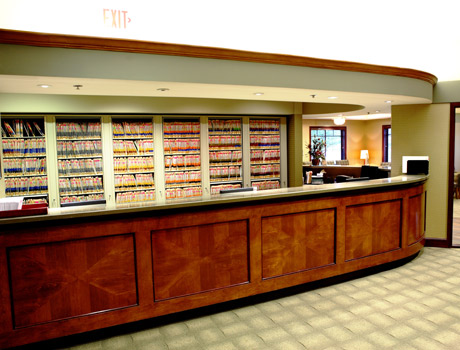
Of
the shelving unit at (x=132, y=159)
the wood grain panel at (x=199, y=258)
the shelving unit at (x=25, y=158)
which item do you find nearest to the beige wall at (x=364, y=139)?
the shelving unit at (x=132, y=159)

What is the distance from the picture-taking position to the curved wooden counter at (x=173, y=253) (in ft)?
9.15

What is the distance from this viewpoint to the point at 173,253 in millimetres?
3246

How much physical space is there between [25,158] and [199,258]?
3.69 m

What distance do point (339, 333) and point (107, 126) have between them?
14.9ft

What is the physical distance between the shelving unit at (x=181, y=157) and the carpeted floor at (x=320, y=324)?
3.20 meters

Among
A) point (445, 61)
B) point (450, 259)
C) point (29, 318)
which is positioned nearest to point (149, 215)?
point (29, 318)

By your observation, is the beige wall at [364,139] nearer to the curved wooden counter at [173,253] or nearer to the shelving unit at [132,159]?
the shelving unit at [132,159]

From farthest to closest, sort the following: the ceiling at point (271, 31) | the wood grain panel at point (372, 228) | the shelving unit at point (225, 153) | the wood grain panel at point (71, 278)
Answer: the shelving unit at point (225, 153) → the wood grain panel at point (372, 228) → the ceiling at point (271, 31) → the wood grain panel at point (71, 278)

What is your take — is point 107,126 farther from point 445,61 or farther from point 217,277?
point 445,61

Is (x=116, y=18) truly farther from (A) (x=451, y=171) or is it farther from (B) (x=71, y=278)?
(A) (x=451, y=171)

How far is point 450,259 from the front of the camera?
16.6 ft

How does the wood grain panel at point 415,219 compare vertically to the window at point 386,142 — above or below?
below

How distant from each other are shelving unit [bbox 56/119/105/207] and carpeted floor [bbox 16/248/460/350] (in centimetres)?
317

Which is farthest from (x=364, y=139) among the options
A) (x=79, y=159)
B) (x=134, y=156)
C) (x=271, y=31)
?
(x=79, y=159)
